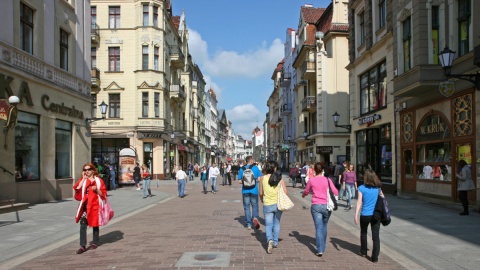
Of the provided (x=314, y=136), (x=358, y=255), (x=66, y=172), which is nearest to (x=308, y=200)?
(x=66, y=172)

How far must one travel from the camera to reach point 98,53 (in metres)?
40.0

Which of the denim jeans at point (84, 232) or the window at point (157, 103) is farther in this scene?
the window at point (157, 103)

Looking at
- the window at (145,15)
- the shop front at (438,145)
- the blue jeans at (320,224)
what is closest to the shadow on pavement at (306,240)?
the blue jeans at (320,224)

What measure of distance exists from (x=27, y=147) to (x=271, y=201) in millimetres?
11838

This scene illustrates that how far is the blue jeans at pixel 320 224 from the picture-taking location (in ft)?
25.5

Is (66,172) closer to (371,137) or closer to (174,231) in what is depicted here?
(174,231)

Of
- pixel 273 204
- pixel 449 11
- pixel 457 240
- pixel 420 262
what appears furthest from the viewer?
pixel 449 11

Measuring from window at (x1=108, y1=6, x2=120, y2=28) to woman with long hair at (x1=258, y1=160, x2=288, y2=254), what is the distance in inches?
1382

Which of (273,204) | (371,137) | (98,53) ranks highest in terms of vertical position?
(98,53)

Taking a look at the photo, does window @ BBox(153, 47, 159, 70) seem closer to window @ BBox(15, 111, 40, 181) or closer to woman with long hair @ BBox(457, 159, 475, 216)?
window @ BBox(15, 111, 40, 181)

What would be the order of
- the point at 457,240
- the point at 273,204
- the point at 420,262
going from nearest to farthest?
the point at 420,262 → the point at 273,204 → the point at 457,240

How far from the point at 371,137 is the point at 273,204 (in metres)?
16.8

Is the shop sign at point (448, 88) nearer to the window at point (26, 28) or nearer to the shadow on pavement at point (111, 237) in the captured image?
the shadow on pavement at point (111, 237)

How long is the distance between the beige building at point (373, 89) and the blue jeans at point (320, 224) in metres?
13.3
